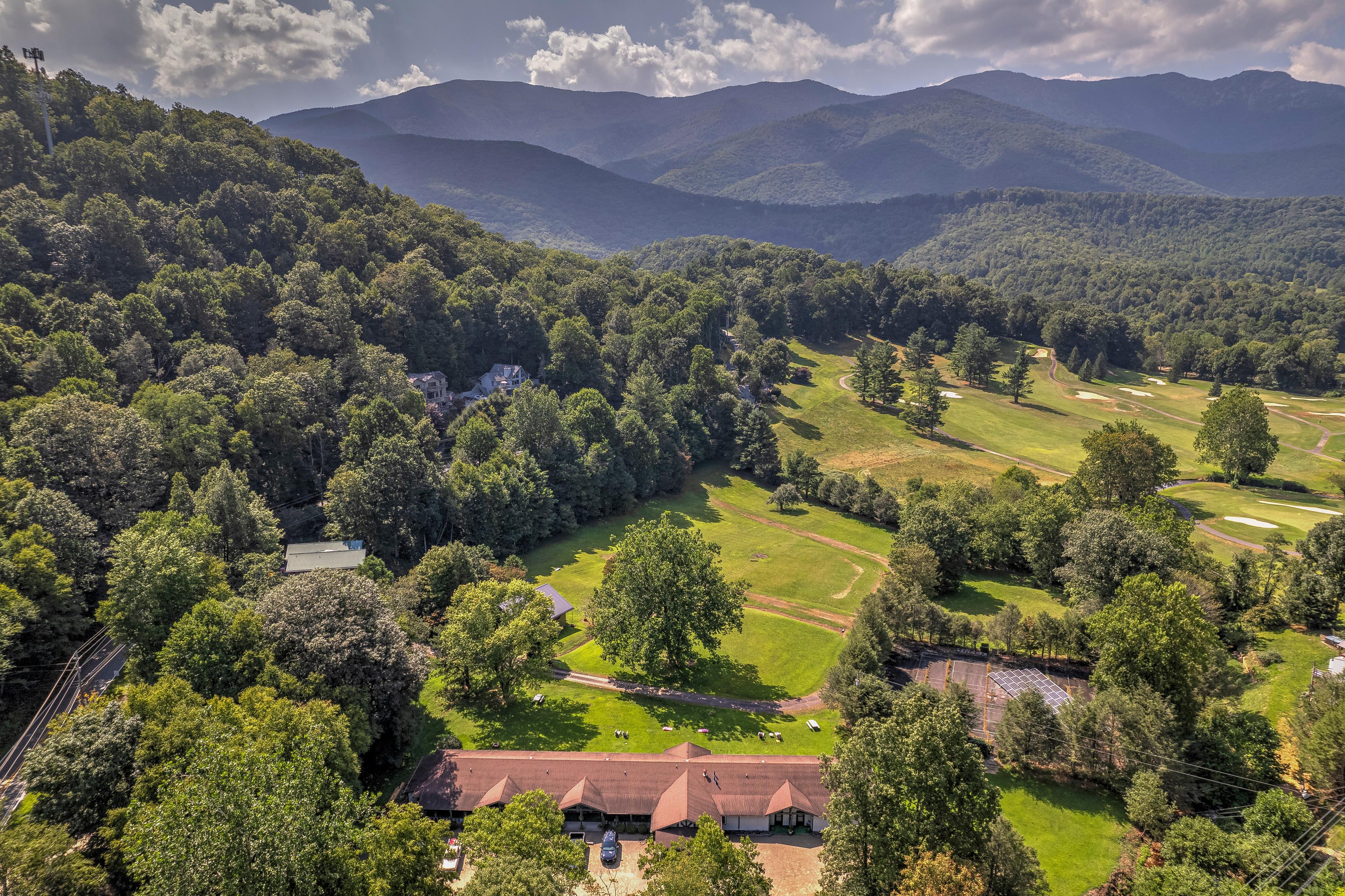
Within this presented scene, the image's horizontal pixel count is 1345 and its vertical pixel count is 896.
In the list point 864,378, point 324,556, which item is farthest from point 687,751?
point 864,378

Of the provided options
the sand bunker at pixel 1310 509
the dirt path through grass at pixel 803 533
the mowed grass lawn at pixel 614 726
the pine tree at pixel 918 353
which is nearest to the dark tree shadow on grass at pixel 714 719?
the mowed grass lawn at pixel 614 726

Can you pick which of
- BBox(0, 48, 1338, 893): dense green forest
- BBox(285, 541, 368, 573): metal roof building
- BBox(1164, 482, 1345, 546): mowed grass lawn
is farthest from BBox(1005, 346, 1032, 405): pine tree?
BBox(285, 541, 368, 573): metal roof building

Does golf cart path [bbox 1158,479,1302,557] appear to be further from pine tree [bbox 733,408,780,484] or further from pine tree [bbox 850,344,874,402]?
pine tree [bbox 850,344,874,402]

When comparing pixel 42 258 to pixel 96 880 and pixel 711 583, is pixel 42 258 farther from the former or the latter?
pixel 711 583

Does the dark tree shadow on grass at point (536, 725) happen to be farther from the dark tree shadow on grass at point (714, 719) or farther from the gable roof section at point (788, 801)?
the gable roof section at point (788, 801)

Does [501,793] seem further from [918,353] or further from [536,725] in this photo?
[918,353]
